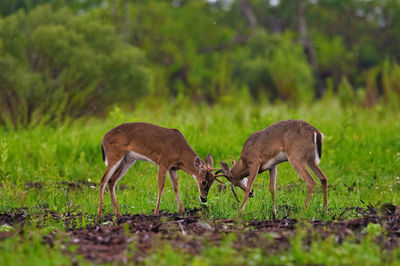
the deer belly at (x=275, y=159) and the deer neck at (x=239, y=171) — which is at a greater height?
the deer belly at (x=275, y=159)

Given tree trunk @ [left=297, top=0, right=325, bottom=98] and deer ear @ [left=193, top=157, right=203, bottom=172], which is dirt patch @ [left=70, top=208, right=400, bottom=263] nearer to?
deer ear @ [left=193, top=157, right=203, bottom=172]

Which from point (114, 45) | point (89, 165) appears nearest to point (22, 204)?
point (89, 165)

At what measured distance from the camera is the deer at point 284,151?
19.9ft

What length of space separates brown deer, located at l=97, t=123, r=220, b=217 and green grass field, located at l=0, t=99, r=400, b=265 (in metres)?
0.35

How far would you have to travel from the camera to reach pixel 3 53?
14.0 meters

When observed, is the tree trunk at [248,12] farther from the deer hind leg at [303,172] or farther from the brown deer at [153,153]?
the deer hind leg at [303,172]

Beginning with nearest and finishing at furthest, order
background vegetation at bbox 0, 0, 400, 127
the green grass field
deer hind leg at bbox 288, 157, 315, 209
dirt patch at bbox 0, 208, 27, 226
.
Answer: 1. the green grass field
2. dirt patch at bbox 0, 208, 27, 226
3. deer hind leg at bbox 288, 157, 315, 209
4. background vegetation at bbox 0, 0, 400, 127

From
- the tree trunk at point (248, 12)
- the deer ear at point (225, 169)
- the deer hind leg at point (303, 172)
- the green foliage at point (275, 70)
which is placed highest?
the tree trunk at point (248, 12)

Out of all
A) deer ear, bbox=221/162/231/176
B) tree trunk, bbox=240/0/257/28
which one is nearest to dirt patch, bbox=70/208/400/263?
deer ear, bbox=221/162/231/176

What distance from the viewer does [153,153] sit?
6312mm

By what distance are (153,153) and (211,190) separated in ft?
6.17

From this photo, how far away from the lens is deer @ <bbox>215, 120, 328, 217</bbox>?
238 inches

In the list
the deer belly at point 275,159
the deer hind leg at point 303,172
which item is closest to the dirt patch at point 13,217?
the deer belly at point 275,159

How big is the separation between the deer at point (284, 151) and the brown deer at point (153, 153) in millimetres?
337
